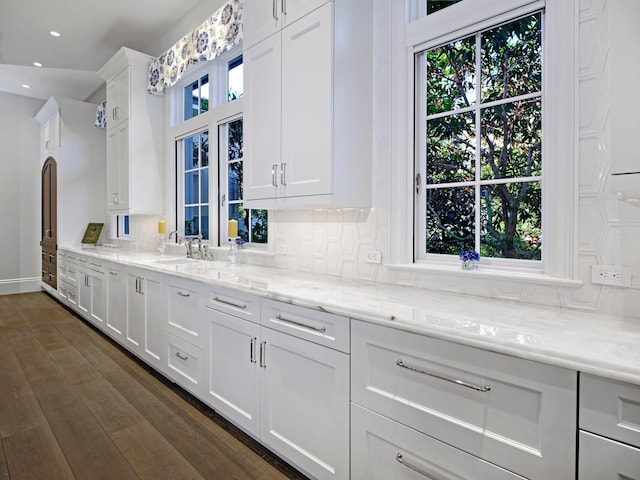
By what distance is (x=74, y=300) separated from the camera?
16.1ft

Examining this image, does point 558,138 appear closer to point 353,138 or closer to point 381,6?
point 353,138

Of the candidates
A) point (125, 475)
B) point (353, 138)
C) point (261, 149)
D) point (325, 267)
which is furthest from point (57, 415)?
point (353, 138)

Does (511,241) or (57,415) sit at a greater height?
(511,241)

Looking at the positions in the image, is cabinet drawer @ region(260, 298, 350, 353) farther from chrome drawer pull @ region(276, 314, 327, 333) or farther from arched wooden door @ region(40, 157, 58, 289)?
arched wooden door @ region(40, 157, 58, 289)

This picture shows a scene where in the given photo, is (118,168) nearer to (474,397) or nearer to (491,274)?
(491,274)

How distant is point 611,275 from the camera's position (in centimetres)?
140

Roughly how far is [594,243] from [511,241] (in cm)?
36

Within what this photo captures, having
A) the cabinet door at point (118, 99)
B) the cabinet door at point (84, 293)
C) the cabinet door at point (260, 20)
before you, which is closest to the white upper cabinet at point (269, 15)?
the cabinet door at point (260, 20)

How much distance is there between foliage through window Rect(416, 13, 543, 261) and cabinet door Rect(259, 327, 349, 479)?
34.2 inches

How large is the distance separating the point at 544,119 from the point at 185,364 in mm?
2452

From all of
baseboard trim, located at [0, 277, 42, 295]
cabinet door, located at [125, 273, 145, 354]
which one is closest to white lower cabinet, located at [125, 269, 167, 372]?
cabinet door, located at [125, 273, 145, 354]

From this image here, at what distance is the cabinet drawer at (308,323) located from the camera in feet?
5.03

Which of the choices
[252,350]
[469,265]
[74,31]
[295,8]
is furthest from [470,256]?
[74,31]

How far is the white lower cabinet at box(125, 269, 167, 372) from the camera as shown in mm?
2875
